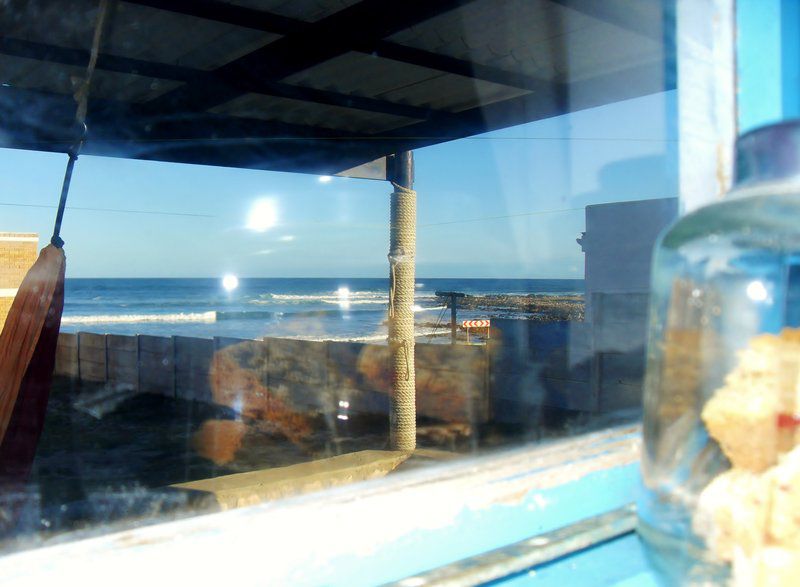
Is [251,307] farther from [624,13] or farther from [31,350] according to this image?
[624,13]

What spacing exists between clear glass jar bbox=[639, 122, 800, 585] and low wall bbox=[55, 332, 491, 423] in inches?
160

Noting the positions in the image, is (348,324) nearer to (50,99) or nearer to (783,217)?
(50,99)

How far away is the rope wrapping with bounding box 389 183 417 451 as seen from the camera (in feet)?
11.1

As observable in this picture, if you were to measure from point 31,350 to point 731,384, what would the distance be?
5.47 ft

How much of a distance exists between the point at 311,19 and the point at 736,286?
5.36ft

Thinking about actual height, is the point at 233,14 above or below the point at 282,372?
above

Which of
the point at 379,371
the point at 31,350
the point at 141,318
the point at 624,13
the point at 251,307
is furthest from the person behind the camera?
the point at 251,307

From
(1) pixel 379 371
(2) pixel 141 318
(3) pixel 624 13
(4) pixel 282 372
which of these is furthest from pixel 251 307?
(3) pixel 624 13

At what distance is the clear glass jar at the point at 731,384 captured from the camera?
311 millimetres

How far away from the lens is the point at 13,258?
456cm

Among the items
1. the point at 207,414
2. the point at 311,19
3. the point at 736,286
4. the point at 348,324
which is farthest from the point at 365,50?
the point at 348,324

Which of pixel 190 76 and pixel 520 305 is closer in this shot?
pixel 190 76

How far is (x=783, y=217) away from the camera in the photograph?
33 centimetres

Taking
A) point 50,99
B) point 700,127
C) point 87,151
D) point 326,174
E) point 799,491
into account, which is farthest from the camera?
point 326,174
